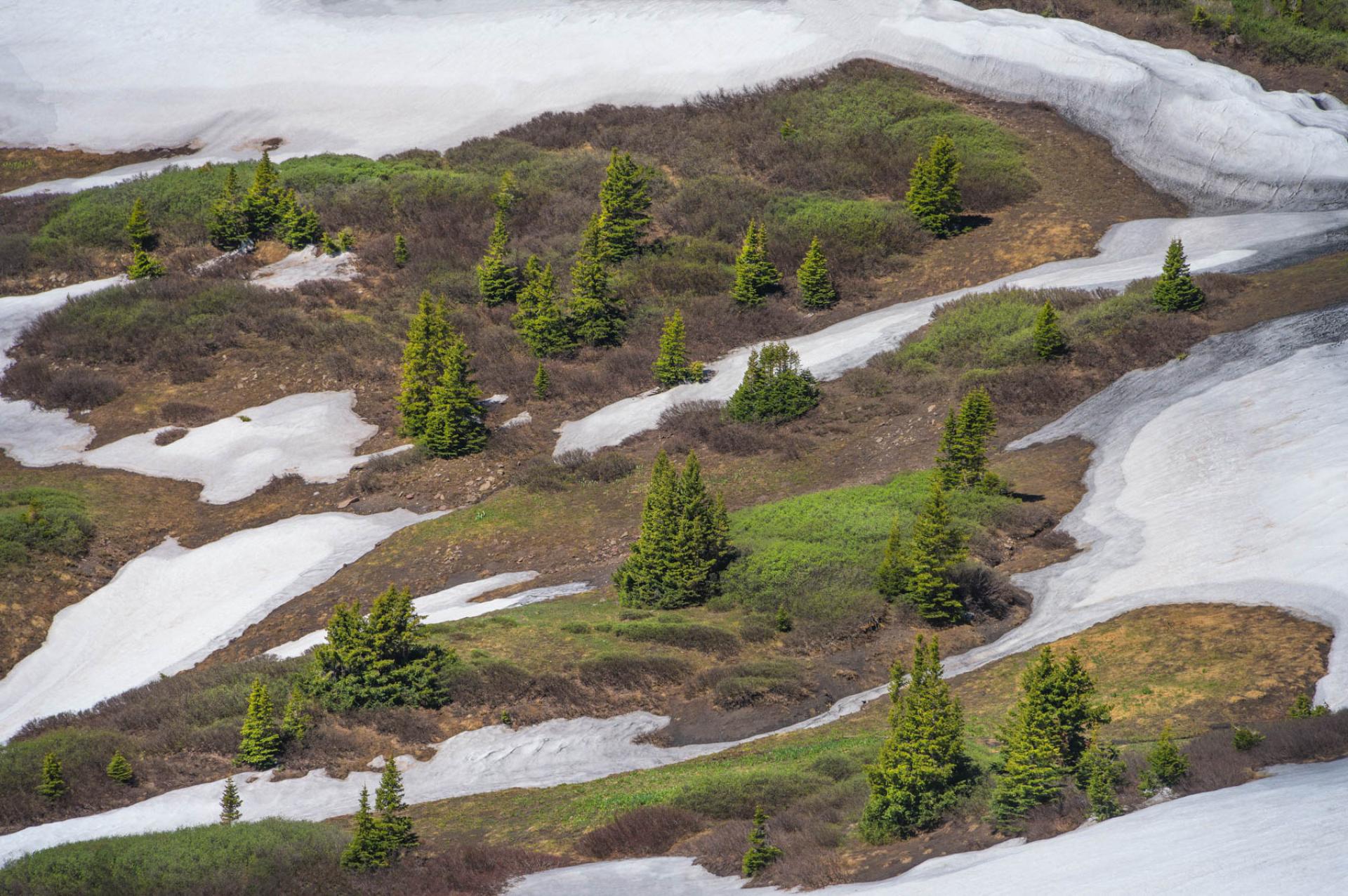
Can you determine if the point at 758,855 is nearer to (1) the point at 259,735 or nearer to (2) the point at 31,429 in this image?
(1) the point at 259,735

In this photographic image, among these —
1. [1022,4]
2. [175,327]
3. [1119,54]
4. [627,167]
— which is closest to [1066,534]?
[627,167]

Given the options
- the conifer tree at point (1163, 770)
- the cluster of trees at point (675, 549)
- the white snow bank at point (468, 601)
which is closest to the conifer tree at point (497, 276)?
the white snow bank at point (468, 601)

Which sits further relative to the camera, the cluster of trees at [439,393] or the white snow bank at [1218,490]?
the cluster of trees at [439,393]

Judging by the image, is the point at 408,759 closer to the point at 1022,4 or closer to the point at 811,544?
the point at 811,544

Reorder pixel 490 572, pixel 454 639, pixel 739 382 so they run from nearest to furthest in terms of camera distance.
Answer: pixel 454 639 < pixel 490 572 < pixel 739 382

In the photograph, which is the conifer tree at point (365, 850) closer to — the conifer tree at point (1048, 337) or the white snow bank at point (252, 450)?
the white snow bank at point (252, 450)

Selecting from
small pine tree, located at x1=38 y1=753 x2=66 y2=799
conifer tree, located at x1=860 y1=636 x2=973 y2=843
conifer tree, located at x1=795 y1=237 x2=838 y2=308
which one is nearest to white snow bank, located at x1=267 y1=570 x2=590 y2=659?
small pine tree, located at x1=38 y1=753 x2=66 y2=799
